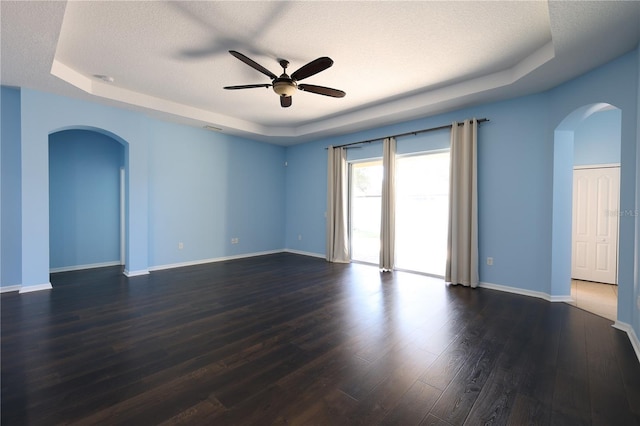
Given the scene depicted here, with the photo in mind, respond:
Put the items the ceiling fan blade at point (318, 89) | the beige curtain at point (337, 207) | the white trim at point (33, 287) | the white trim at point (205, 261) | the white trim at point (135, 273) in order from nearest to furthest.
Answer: the ceiling fan blade at point (318, 89), the white trim at point (33, 287), the white trim at point (135, 273), the white trim at point (205, 261), the beige curtain at point (337, 207)

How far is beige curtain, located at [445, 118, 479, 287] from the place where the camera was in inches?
159

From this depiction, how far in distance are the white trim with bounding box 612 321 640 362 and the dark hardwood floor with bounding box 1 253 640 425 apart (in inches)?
2.3

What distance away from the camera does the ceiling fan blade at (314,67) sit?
8.09 ft

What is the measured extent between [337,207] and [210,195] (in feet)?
8.98

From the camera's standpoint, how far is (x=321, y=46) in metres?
2.86

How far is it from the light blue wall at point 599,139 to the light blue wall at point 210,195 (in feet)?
19.6

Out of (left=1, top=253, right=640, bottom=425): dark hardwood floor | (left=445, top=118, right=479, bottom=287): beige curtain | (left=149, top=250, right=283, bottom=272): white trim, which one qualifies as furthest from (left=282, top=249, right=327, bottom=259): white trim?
(left=445, top=118, right=479, bottom=287): beige curtain

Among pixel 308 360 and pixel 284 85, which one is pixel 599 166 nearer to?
pixel 284 85

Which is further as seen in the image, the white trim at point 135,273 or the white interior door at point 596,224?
the white trim at point 135,273

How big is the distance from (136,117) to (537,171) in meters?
6.15

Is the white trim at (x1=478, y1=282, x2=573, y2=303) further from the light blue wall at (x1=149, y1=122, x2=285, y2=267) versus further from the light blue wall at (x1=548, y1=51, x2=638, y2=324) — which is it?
the light blue wall at (x1=149, y1=122, x2=285, y2=267)

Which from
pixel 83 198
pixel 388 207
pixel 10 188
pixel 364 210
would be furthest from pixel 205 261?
pixel 388 207

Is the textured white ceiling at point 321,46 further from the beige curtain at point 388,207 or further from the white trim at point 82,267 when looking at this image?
the white trim at point 82,267

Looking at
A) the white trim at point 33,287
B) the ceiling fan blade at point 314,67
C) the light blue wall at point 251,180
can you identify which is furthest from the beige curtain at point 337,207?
the white trim at point 33,287
